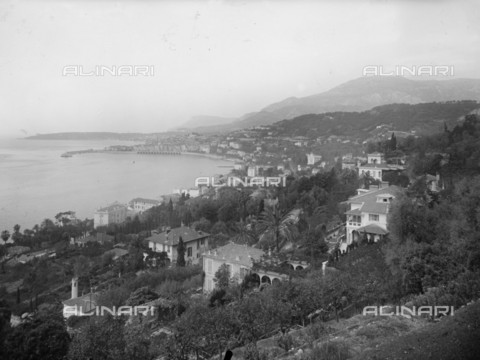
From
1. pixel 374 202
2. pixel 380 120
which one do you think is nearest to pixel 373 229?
pixel 374 202

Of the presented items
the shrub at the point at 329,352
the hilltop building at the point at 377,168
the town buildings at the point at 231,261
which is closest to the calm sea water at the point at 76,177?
the town buildings at the point at 231,261

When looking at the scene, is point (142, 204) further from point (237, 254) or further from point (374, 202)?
point (374, 202)

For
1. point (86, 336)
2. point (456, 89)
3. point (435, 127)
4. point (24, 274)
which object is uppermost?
point (456, 89)

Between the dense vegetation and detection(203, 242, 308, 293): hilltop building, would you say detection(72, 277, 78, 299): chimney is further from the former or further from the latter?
the dense vegetation

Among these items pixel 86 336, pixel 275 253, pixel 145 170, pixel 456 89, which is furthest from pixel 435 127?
pixel 86 336

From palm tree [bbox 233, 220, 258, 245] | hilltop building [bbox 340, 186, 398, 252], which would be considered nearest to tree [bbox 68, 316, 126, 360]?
hilltop building [bbox 340, 186, 398, 252]

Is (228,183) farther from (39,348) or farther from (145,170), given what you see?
(39,348)
